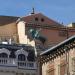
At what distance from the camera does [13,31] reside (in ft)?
292

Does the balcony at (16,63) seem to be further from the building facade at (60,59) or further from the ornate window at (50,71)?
the ornate window at (50,71)

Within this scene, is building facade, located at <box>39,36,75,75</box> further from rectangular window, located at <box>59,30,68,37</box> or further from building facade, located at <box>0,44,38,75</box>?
rectangular window, located at <box>59,30,68,37</box>

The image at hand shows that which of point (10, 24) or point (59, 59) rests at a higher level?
point (10, 24)

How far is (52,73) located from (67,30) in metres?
15.9

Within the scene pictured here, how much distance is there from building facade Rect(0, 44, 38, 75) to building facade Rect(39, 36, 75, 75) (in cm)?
428

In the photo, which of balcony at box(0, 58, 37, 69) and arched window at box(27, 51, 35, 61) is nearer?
balcony at box(0, 58, 37, 69)

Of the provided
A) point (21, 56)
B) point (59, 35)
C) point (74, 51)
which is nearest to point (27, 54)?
point (21, 56)

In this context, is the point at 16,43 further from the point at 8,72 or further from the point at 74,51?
the point at 74,51

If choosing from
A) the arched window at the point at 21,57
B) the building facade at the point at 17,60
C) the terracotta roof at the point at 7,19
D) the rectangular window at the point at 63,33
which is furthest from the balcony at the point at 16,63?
the terracotta roof at the point at 7,19

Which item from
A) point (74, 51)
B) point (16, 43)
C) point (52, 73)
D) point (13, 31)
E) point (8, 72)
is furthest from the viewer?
point (13, 31)

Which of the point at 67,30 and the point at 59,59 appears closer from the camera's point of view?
the point at 59,59

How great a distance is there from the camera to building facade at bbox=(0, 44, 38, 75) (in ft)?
257

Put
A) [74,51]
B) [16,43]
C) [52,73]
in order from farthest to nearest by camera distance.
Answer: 1. [16,43]
2. [52,73]
3. [74,51]

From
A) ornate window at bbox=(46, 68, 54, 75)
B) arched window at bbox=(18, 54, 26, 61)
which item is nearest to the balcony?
arched window at bbox=(18, 54, 26, 61)
